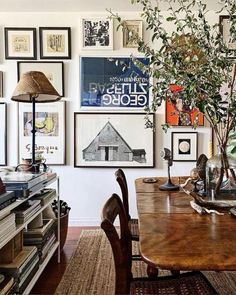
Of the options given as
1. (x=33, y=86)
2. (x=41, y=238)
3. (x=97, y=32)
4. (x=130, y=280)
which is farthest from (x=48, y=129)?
(x=130, y=280)

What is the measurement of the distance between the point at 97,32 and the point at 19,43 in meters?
0.95

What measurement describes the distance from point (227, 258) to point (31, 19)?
12.3 feet

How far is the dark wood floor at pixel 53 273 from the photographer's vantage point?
234 centimetres

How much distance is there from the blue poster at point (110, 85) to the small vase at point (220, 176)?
2.21 m

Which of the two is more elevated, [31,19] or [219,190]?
[31,19]

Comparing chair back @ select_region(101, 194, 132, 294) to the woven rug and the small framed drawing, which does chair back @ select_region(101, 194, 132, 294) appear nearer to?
the woven rug

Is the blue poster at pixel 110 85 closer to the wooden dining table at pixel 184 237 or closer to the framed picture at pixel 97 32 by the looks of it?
the framed picture at pixel 97 32

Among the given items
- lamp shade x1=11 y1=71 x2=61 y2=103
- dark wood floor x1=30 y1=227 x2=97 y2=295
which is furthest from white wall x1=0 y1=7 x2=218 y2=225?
lamp shade x1=11 y1=71 x2=61 y2=103

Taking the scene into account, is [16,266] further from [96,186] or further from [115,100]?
[115,100]

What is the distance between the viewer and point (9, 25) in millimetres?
3930

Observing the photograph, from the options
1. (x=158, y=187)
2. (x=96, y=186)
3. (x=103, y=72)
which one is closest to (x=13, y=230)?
(x=158, y=187)

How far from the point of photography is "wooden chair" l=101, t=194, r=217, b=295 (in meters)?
1.25

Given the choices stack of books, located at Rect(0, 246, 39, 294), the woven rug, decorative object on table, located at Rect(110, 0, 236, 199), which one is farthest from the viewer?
the woven rug

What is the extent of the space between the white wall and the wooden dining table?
2.13m
